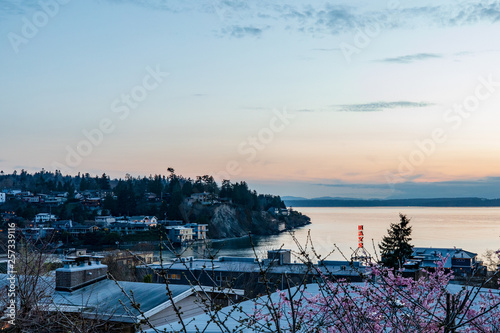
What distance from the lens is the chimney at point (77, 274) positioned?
35.3 ft

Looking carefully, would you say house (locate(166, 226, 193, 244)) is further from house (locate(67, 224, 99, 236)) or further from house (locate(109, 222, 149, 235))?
house (locate(67, 224, 99, 236))

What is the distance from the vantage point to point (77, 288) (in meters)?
10.9

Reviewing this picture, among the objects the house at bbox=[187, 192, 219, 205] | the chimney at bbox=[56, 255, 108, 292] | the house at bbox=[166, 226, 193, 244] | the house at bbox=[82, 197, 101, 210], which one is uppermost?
the house at bbox=[187, 192, 219, 205]

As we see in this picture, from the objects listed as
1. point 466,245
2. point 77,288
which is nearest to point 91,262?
point 77,288

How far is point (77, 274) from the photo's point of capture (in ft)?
35.6

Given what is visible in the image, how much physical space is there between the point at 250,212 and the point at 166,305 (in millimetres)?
93073

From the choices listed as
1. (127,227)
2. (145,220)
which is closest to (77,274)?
(127,227)

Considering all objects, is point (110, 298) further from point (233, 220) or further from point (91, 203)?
point (91, 203)

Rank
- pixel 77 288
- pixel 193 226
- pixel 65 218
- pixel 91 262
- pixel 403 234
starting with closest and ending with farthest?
pixel 77 288 → pixel 91 262 → pixel 403 234 → pixel 193 226 → pixel 65 218

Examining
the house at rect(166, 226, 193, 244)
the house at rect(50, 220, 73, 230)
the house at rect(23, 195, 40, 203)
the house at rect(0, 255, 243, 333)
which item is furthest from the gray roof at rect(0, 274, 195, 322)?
the house at rect(23, 195, 40, 203)

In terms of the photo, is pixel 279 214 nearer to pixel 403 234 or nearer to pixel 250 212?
pixel 250 212

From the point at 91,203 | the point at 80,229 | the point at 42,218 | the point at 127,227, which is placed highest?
the point at 91,203

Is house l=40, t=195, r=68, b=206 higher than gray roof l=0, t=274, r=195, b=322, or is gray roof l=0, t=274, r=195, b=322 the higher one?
house l=40, t=195, r=68, b=206

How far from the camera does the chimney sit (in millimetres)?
10750
